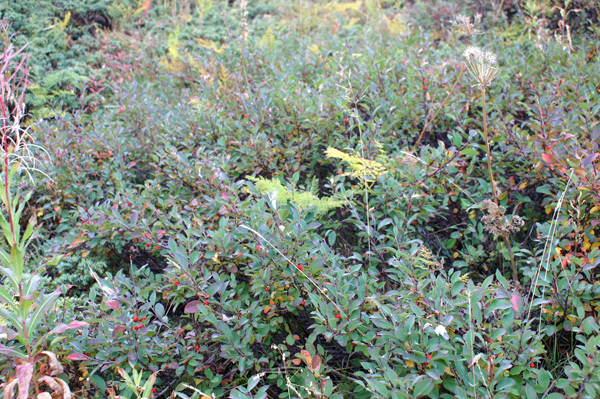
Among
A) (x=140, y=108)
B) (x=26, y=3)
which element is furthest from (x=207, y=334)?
(x=26, y=3)

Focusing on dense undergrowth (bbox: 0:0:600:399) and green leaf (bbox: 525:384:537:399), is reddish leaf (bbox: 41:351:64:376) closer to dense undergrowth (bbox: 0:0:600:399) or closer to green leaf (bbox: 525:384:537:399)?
dense undergrowth (bbox: 0:0:600:399)

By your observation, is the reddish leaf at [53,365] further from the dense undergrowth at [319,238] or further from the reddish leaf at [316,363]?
the reddish leaf at [316,363]

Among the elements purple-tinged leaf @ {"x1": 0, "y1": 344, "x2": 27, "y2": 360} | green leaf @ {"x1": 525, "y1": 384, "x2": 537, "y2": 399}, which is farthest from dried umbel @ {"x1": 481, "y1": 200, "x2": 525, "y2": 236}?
purple-tinged leaf @ {"x1": 0, "y1": 344, "x2": 27, "y2": 360}

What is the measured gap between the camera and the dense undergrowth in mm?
1783

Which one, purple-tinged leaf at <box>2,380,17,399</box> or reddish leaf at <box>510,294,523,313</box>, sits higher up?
reddish leaf at <box>510,294,523,313</box>

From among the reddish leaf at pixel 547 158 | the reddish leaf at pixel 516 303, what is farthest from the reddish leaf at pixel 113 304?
the reddish leaf at pixel 547 158

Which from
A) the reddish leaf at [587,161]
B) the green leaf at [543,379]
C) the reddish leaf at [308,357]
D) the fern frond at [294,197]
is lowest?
the reddish leaf at [308,357]

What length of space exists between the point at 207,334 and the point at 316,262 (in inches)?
27.0

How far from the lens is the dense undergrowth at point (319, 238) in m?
1.78

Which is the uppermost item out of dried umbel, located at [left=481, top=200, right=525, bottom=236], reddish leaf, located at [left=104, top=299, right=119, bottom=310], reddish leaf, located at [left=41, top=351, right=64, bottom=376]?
dried umbel, located at [left=481, top=200, right=525, bottom=236]

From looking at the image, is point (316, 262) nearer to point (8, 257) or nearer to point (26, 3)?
point (8, 257)

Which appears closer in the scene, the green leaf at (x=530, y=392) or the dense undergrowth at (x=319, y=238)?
the green leaf at (x=530, y=392)

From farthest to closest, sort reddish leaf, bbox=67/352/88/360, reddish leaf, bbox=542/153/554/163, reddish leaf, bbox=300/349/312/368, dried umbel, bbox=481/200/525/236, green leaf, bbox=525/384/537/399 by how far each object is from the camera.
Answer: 1. reddish leaf, bbox=542/153/554/163
2. dried umbel, bbox=481/200/525/236
3. reddish leaf, bbox=67/352/88/360
4. reddish leaf, bbox=300/349/312/368
5. green leaf, bbox=525/384/537/399

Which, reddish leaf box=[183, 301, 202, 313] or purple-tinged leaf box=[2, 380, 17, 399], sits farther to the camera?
reddish leaf box=[183, 301, 202, 313]
